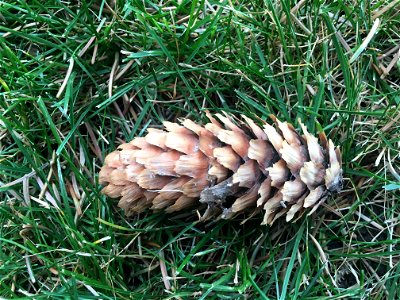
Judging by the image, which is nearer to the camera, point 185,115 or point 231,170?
point 231,170

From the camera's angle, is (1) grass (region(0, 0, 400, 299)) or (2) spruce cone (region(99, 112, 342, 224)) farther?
(1) grass (region(0, 0, 400, 299))

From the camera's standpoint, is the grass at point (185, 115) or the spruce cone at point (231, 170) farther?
the grass at point (185, 115)

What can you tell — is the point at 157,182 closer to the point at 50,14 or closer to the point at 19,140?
the point at 19,140
